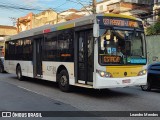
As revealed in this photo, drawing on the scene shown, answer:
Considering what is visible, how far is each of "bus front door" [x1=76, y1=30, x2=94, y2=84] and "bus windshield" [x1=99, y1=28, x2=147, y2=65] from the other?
1.78 feet

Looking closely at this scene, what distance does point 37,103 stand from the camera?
10.4m

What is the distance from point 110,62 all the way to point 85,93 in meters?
2.39

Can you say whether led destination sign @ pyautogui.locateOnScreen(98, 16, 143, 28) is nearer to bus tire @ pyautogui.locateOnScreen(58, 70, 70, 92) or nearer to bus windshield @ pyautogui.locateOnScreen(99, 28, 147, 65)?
bus windshield @ pyautogui.locateOnScreen(99, 28, 147, 65)

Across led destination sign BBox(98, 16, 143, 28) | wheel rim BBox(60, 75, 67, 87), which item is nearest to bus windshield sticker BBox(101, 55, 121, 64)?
led destination sign BBox(98, 16, 143, 28)

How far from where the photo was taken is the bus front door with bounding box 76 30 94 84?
11.6 m

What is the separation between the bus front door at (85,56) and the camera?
37.9 ft

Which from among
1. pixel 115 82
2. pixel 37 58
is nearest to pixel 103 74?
pixel 115 82

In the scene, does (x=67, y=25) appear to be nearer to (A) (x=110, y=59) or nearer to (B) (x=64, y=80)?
(B) (x=64, y=80)

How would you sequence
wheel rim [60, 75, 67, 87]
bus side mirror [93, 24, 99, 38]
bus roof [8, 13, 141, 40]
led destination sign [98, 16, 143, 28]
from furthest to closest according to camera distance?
1. wheel rim [60, 75, 67, 87]
2. bus roof [8, 13, 141, 40]
3. led destination sign [98, 16, 143, 28]
4. bus side mirror [93, 24, 99, 38]

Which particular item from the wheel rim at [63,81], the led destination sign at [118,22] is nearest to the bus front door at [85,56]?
the led destination sign at [118,22]

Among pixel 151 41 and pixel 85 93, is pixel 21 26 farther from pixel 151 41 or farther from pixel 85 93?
pixel 85 93

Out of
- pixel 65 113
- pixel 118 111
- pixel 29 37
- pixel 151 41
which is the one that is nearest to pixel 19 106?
pixel 65 113

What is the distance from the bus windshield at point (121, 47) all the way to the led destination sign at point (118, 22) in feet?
0.74

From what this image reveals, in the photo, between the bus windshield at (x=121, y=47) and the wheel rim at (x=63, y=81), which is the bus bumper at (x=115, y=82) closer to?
the bus windshield at (x=121, y=47)
